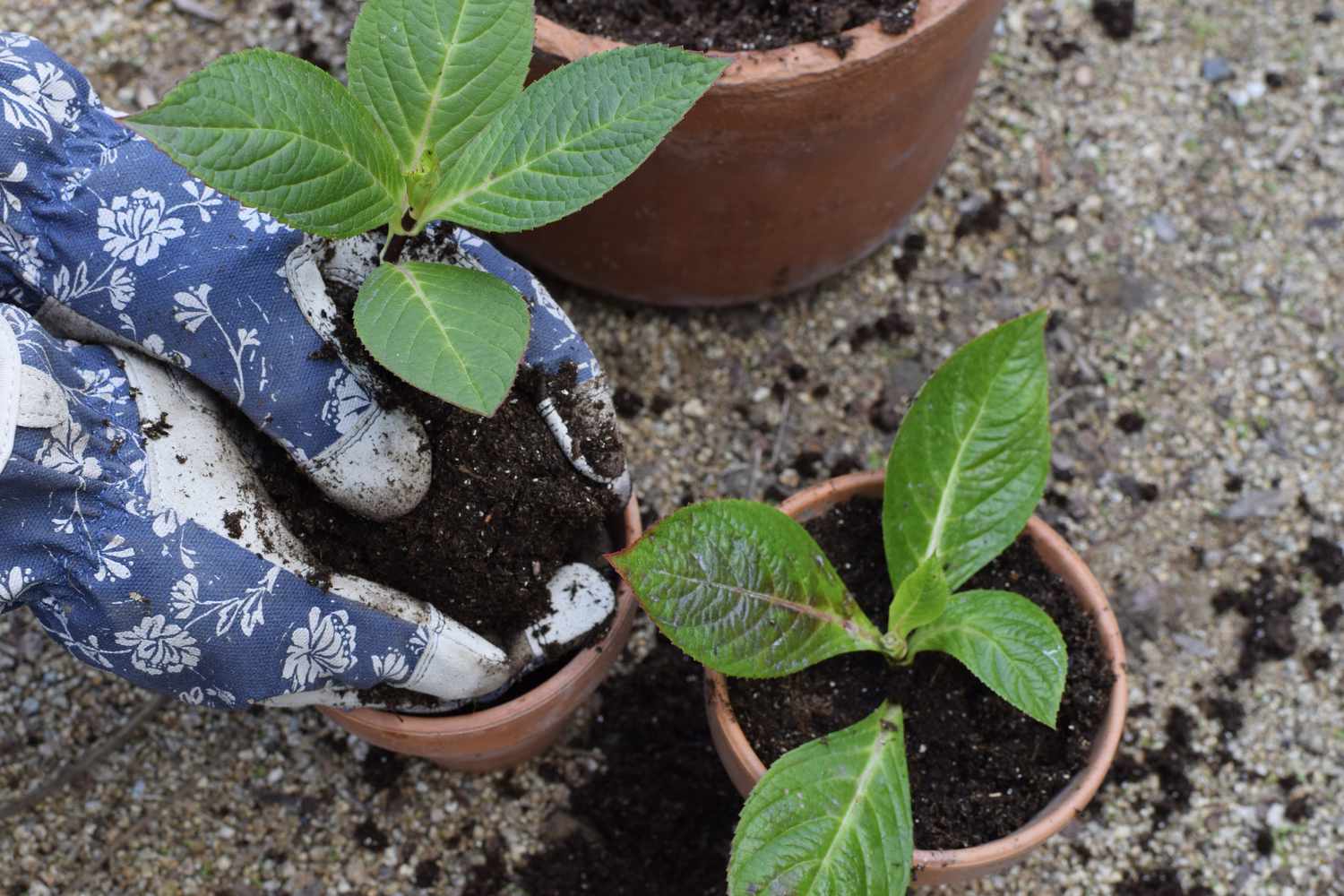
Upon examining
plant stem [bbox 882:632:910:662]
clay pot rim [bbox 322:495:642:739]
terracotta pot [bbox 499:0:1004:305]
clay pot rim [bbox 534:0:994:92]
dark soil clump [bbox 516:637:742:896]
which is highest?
clay pot rim [bbox 534:0:994:92]

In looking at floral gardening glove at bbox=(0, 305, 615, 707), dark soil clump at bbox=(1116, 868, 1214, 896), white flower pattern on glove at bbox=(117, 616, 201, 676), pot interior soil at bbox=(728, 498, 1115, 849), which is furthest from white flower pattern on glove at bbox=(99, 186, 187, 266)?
dark soil clump at bbox=(1116, 868, 1214, 896)

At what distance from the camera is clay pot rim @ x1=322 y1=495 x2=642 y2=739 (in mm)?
1438

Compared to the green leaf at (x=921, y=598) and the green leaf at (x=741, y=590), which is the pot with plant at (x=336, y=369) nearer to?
the green leaf at (x=741, y=590)

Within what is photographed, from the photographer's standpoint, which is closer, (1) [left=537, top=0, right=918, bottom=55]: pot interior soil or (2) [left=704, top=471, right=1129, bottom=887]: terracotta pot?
(2) [left=704, top=471, right=1129, bottom=887]: terracotta pot

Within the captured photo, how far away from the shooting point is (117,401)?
1209 millimetres

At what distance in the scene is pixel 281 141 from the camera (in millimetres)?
1029

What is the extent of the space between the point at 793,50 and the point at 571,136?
53 cm

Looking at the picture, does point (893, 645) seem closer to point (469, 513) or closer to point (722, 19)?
point (469, 513)

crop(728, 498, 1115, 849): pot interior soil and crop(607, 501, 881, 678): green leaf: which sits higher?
crop(607, 501, 881, 678): green leaf

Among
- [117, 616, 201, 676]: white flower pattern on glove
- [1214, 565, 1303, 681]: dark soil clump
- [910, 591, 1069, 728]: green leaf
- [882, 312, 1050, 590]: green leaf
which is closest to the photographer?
[117, 616, 201, 676]: white flower pattern on glove

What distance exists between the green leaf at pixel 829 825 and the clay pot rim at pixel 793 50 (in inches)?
32.1

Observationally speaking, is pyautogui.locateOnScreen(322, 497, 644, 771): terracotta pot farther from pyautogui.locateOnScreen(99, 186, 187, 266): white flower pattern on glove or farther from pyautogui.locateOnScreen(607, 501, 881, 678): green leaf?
pyautogui.locateOnScreen(99, 186, 187, 266): white flower pattern on glove

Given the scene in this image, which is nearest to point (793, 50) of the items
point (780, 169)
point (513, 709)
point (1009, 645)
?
point (780, 169)

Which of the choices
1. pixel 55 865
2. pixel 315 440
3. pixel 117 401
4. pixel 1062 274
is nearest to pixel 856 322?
pixel 1062 274
